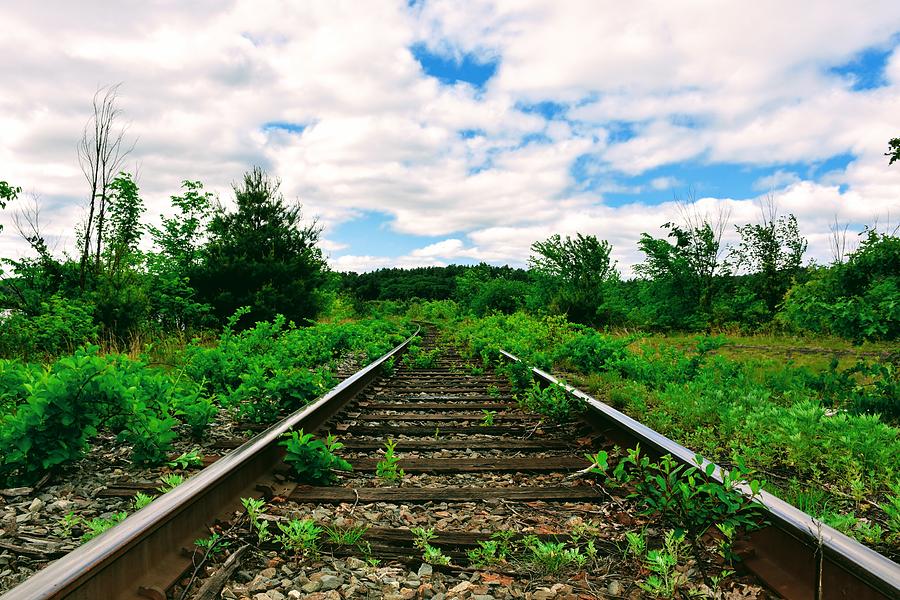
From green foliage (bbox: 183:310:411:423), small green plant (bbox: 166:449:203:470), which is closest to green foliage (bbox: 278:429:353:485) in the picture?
small green plant (bbox: 166:449:203:470)

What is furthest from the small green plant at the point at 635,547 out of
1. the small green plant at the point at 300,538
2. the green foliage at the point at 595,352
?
the green foliage at the point at 595,352

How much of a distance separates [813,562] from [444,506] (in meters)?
1.50

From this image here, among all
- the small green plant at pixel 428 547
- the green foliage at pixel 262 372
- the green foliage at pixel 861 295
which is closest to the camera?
the small green plant at pixel 428 547

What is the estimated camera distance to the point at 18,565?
5.95 feet

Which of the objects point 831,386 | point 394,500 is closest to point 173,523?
point 394,500

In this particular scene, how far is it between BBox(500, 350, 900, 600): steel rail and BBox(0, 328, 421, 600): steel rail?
2046 mm

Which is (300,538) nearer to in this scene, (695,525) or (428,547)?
(428,547)

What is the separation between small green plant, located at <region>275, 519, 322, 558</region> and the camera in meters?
1.94

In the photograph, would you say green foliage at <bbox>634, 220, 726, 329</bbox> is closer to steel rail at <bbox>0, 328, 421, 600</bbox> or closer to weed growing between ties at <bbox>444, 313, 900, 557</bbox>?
weed growing between ties at <bbox>444, 313, 900, 557</bbox>

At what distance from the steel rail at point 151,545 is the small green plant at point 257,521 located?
146 mm

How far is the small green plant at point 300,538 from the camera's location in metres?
1.94

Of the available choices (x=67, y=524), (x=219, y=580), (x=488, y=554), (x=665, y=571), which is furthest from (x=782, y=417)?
(x=67, y=524)

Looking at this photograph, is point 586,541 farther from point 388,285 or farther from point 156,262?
point 388,285

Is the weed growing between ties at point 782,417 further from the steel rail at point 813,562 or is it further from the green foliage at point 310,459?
the green foliage at point 310,459
